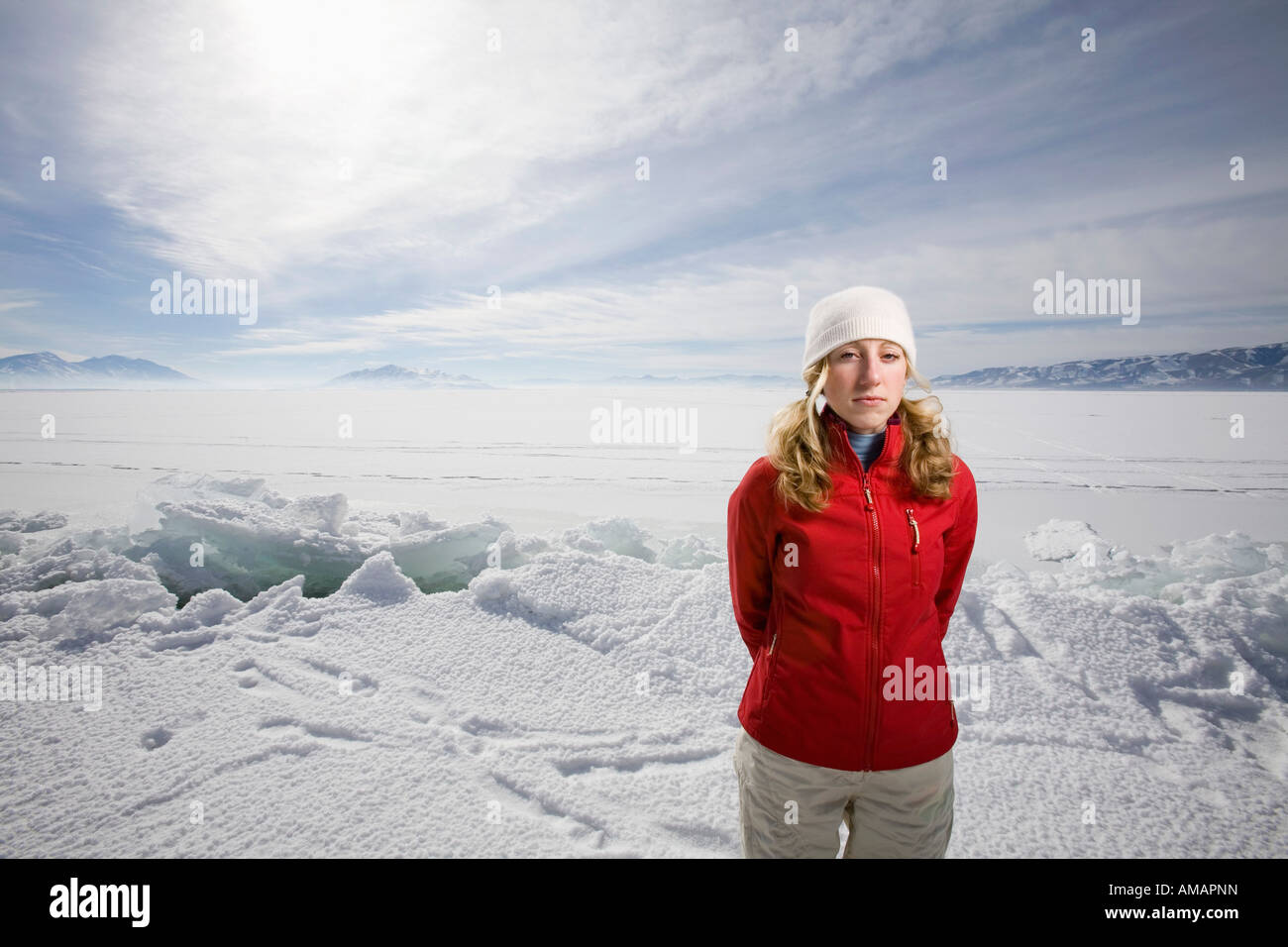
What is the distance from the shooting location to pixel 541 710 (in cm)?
282

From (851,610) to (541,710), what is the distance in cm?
188

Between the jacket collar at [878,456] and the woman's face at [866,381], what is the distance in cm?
3

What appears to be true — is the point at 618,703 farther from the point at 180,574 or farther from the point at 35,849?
the point at 180,574

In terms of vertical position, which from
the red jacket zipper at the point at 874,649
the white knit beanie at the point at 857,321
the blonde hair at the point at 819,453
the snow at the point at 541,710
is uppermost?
the white knit beanie at the point at 857,321

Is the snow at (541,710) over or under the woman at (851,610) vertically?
under

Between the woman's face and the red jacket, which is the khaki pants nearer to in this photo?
the red jacket

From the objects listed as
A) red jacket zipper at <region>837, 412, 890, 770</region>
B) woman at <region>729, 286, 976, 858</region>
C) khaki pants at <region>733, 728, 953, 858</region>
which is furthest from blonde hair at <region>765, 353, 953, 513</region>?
khaki pants at <region>733, 728, 953, 858</region>

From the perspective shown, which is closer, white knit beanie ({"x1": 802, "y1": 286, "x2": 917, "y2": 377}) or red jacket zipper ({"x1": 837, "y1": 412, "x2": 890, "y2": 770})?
red jacket zipper ({"x1": 837, "y1": 412, "x2": 890, "y2": 770})

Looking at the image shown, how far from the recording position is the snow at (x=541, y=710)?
2150mm

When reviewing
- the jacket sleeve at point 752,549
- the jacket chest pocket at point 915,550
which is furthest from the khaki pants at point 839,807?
the jacket chest pocket at point 915,550

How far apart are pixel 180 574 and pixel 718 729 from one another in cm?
404

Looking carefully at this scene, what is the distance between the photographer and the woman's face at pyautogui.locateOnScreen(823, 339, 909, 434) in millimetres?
1461

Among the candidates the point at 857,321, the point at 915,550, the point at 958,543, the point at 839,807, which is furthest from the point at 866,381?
the point at 839,807

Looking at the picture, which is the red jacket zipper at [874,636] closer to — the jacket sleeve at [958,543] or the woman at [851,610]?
the woman at [851,610]
